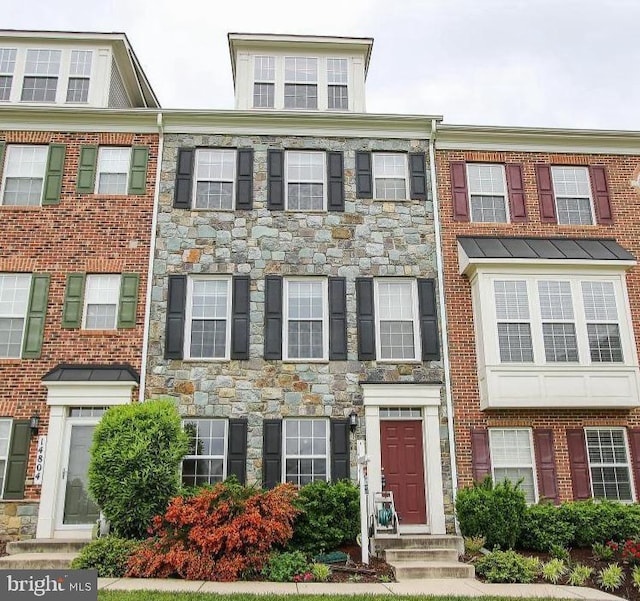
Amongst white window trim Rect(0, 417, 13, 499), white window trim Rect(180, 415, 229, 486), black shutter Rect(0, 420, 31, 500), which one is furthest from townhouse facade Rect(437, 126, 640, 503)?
white window trim Rect(0, 417, 13, 499)

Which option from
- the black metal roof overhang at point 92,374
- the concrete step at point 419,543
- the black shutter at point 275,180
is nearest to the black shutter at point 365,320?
the black shutter at point 275,180

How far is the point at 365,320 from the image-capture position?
12609mm

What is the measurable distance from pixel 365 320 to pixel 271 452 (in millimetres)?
3294

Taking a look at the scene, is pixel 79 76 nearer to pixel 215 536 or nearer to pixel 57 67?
pixel 57 67

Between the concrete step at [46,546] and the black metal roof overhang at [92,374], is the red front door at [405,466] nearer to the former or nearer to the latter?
the black metal roof overhang at [92,374]

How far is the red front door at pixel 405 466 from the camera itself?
11.7 metres

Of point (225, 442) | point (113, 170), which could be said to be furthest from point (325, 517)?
point (113, 170)

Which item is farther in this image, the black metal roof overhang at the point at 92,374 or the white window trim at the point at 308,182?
the white window trim at the point at 308,182

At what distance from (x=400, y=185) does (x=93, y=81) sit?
7.43 m

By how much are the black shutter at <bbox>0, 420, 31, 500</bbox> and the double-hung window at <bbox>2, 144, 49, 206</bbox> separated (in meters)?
Answer: 4.82

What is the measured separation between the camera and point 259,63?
14.5m

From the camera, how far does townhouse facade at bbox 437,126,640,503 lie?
470 inches

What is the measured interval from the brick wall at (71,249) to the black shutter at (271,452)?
294cm

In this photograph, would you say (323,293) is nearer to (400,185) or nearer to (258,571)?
(400,185)
